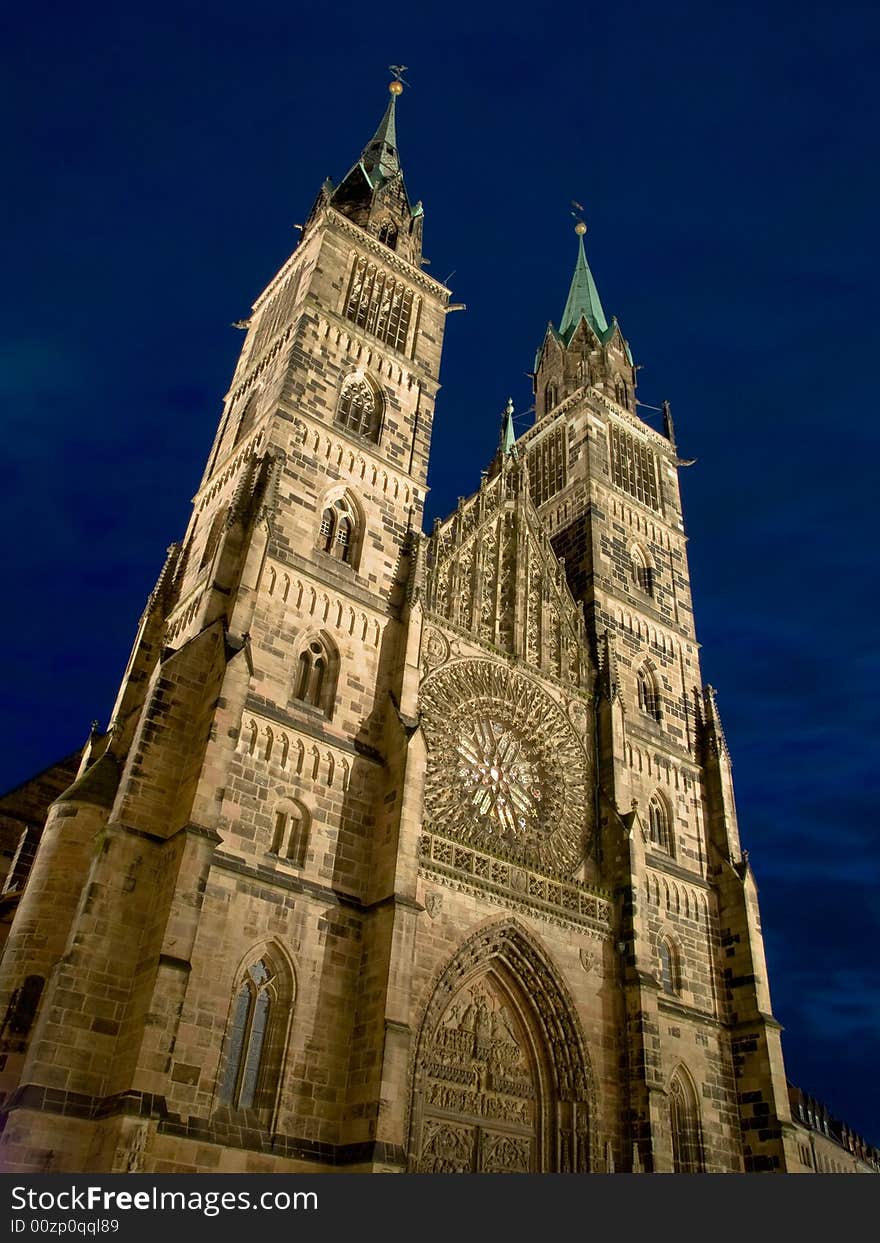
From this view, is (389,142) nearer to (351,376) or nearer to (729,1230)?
(351,376)

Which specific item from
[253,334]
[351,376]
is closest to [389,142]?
[253,334]

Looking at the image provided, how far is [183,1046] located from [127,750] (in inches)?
261

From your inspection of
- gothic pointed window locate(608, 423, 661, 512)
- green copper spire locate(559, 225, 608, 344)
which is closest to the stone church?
gothic pointed window locate(608, 423, 661, 512)

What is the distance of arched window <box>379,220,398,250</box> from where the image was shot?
35053mm

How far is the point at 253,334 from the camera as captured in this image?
107 ft

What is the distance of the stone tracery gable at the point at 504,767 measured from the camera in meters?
23.1

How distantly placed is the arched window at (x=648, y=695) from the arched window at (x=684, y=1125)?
35.1ft

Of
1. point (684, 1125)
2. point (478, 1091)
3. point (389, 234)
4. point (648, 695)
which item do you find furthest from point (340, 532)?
point (684, 1125)

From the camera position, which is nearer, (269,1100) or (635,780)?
(269,1100)

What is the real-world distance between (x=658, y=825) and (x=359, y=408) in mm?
15203

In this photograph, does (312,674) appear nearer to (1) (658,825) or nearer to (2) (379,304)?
(1) (658,825)

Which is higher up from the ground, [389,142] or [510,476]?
[389,142]

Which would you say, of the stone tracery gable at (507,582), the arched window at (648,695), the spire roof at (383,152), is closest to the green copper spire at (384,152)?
the spire roof at (383,152)

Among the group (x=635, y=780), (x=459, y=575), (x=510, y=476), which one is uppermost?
(x=510, y=476)
